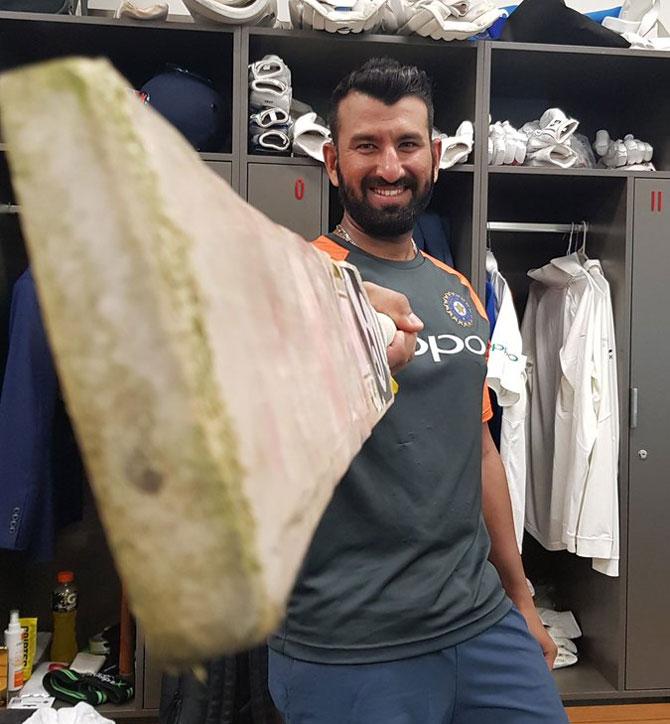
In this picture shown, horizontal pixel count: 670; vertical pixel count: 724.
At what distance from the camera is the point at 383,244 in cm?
119

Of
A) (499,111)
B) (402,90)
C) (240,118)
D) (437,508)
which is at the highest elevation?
(499,111)

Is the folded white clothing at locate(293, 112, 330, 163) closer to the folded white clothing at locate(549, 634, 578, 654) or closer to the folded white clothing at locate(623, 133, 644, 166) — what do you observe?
the folded white clothing at locate(623, 133, 644, 166)

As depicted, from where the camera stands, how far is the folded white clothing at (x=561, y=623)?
2.14 meters

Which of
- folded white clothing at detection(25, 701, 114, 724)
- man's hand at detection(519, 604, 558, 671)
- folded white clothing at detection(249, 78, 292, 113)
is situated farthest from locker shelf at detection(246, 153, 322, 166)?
folded white clothing at detection(25, 701, 114, 724)

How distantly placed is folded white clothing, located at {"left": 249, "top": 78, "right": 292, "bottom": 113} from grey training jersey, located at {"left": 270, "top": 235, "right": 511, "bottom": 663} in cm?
89

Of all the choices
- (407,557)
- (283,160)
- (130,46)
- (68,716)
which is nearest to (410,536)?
(407,557)

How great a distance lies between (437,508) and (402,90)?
72 centimetres


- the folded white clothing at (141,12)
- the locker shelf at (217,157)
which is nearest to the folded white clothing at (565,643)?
the locker shelf at (217,157)

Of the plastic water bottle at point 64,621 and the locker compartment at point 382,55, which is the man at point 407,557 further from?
the plastic water bottle at point 64,621

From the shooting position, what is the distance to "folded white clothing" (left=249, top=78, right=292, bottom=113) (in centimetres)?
181

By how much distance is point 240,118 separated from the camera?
1819 millimetres

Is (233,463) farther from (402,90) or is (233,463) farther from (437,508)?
(402,90)

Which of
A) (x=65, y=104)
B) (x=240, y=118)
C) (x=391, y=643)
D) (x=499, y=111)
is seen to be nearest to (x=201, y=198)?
(x=65, y=104)

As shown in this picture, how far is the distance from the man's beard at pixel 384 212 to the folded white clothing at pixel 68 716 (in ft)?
4.23
